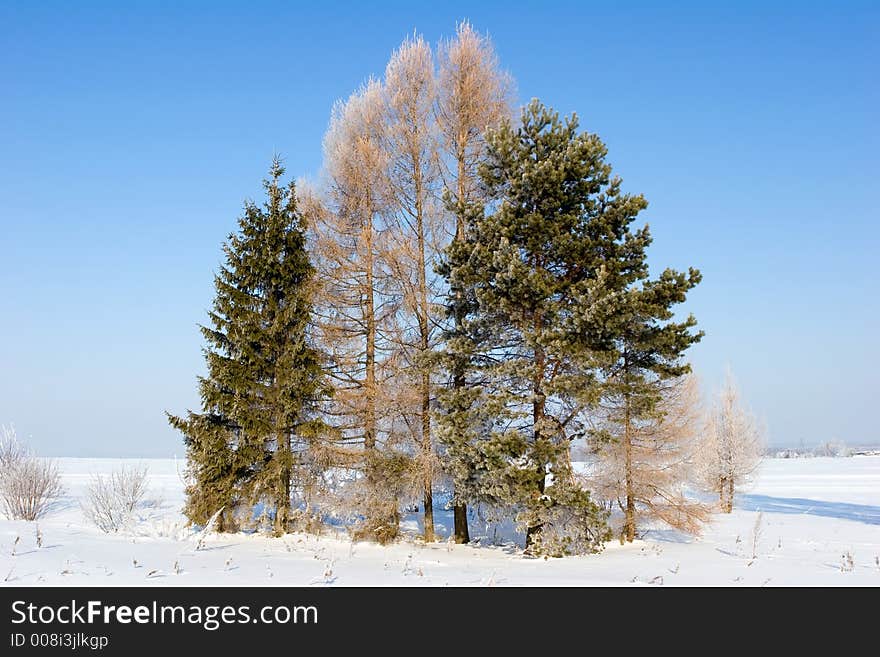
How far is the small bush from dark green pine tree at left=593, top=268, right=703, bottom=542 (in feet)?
Result: 56.3

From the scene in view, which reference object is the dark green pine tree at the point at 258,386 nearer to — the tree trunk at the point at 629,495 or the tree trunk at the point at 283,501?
the tree trunk at the point at 283,501

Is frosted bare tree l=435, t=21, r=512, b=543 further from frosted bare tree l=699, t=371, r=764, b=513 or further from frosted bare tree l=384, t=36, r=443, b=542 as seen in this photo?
frosted bare tree l=699, t=371, r=764, b=513

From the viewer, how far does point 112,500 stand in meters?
17.9

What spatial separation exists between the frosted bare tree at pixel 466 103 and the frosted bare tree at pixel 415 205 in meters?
0.32

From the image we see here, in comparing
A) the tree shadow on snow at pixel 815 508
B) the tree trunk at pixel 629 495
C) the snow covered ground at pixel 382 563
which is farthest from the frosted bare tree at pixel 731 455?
the tree trunk at pixel 629 495

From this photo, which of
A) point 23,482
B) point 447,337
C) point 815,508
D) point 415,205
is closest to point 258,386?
point 447,337

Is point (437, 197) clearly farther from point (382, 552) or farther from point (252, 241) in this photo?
point (382, 552)

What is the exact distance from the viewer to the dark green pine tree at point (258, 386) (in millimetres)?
15398

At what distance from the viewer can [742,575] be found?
8367 mm

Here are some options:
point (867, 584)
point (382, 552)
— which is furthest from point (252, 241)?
point (867, 584)

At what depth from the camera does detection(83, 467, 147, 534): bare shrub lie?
686 inches

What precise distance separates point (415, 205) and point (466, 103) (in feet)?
10.6

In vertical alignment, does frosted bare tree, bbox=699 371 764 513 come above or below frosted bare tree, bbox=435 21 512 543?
below

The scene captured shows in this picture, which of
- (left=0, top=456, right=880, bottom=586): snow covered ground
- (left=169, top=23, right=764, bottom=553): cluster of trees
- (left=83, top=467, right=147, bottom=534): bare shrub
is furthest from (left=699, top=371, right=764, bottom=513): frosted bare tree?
(left=83, top=467, right=147, bottom=534): bare shrub
